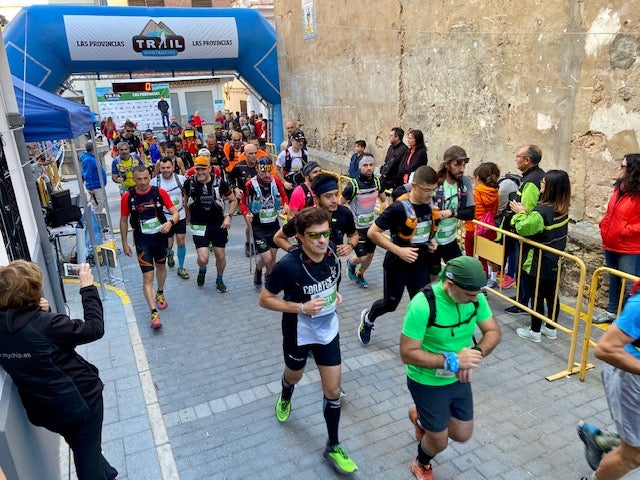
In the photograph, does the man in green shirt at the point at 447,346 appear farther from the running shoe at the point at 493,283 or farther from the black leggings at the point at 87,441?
the running shoe at the point at 493,283

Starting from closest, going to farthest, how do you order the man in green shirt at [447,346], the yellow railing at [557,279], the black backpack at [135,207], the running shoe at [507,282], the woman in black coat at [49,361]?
the woman in black coat at [49,361] < the man in green shirt at [447,346] < the yellow railing at [557,279] < the black backpack at [135,207] < the running shoe at [507,282]

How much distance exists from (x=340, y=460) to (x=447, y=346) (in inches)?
51.7

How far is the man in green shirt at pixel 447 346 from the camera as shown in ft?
9.65

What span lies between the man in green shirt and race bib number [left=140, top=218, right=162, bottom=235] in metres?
4.12

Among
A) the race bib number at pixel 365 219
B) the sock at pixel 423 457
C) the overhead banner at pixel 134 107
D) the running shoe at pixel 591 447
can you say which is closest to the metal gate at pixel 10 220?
the sock at pixel 423 457

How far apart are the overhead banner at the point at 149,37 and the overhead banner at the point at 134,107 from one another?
29.8 feet

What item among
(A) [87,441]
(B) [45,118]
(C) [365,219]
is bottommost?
(A) [87,441]

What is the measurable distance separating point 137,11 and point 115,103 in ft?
30.3

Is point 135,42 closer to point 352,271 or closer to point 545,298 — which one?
point 352,271

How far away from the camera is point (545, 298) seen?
5426mm

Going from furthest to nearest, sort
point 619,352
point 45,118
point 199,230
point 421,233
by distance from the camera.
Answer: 1. point 199,230
2. point 45,118
3. point 421,233
4. point 619,352

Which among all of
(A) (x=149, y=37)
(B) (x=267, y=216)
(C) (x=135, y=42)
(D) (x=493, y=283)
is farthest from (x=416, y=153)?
(C) (x=135, y=42)

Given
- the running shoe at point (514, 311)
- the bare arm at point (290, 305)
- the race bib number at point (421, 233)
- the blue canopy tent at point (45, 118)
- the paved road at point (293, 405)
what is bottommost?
the paved road at point (293, 405)

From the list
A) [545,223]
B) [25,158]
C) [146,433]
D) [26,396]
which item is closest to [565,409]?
[545,223]
